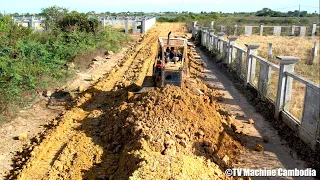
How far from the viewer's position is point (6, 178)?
23.1 feet

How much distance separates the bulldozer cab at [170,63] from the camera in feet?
34.9

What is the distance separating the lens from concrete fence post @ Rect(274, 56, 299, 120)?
9.65 meters

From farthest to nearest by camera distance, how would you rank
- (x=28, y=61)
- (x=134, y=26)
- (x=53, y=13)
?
1. (x=134, y=26)
2. (x=53, y=13)
3. (x=28, y=61)

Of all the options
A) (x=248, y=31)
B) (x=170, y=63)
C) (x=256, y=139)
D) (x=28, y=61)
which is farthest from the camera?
(x=248, y=31)

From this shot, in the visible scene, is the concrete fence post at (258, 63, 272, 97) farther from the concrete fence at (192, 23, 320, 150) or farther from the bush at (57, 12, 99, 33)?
the bush at (57, 12, 99, 33)

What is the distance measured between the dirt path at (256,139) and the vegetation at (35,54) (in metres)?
Result: 6.62

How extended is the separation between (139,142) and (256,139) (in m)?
3.34

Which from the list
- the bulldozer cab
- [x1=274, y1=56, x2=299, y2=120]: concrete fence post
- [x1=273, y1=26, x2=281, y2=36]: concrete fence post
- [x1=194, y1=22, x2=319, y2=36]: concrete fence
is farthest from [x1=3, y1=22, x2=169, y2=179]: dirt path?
[x1=273, y1=26, x2=281, y2=36]: concrete fence post

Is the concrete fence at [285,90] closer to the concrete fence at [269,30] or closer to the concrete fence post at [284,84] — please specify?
the concrete fence post at [284,84]

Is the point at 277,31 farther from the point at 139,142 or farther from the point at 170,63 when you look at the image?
the point at 139,142

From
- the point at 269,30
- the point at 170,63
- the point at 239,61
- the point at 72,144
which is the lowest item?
the point at 72,144

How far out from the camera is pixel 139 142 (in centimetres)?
722

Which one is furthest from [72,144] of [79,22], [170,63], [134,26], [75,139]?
[134,26]

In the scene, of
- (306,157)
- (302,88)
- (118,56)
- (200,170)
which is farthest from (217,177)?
(118,56)
